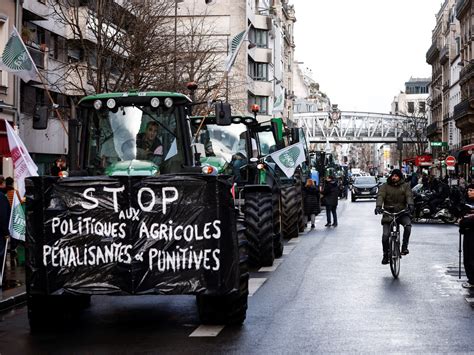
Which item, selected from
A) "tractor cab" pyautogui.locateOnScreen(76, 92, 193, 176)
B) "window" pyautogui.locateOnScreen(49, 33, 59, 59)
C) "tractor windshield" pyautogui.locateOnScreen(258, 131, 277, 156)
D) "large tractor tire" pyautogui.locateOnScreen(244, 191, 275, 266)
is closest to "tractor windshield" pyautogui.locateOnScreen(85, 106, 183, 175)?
"tractor cab" pyautogui.locateOnScreen(76, 92, 193, 176)

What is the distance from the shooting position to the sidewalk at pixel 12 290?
44.5 feet

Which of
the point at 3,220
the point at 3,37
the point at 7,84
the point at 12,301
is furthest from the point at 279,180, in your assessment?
the point at 7,84

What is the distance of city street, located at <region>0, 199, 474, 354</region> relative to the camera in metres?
9.80

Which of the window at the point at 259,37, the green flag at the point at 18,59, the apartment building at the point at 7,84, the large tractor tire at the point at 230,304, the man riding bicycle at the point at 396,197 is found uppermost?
the window at the point at 259,37

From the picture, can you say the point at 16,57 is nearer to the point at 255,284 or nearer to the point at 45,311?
the point at 255,284

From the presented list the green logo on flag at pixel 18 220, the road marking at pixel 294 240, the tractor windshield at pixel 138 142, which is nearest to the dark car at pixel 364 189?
the road marking at pixel 294 240

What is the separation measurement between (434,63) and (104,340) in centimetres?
11250

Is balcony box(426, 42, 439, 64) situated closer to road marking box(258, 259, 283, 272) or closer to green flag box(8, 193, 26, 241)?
road marking box(258, 259, 283, 272)

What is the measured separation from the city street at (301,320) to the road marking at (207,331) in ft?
0.03

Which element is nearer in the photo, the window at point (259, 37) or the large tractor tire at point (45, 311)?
the large tractor tire at point (45, 311)

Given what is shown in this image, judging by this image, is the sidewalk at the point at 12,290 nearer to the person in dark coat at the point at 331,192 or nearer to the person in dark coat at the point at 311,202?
the person in dark coat at the point at 311,202

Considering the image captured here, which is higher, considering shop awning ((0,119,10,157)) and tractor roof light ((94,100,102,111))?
tractor roof light ((94,100,102,111))

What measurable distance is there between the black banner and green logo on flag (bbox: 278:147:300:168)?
437 inches

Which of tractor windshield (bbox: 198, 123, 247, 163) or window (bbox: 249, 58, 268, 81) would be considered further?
window (bbox: 249, 58, 268, 81)
